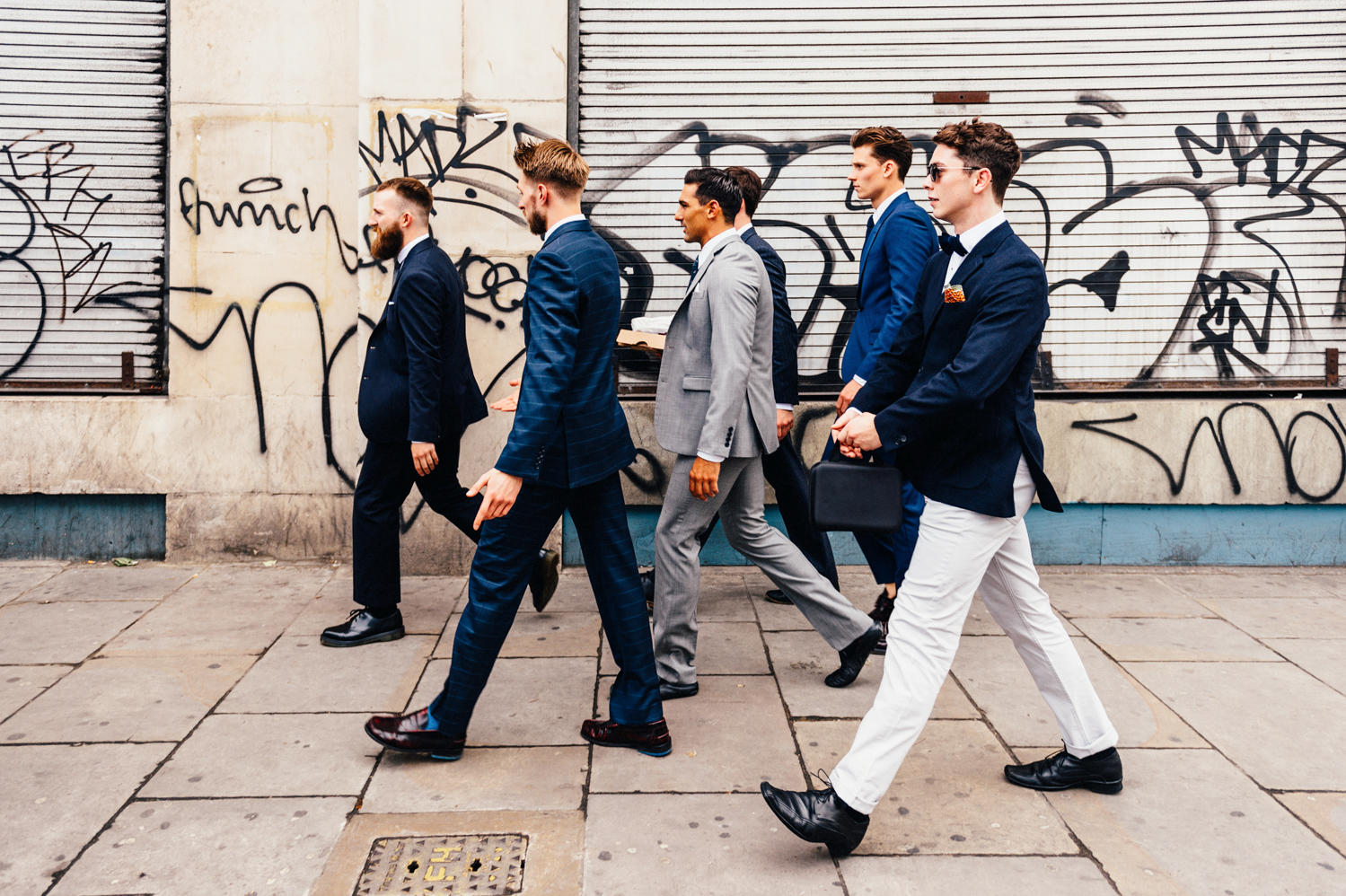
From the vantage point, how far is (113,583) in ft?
18.0

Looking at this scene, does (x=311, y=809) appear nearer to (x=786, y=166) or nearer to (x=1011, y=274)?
(x=1011, y=274)

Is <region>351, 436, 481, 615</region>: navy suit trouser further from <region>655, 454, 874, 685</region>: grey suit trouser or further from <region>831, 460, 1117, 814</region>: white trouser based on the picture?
<region>831, 460, 1117, 814</region>: white trouser

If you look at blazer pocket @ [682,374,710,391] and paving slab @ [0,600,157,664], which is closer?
blazer pocket @ [682,374,710,391]

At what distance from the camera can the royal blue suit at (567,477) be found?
127 inches

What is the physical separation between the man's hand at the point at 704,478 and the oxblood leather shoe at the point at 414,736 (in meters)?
1.16

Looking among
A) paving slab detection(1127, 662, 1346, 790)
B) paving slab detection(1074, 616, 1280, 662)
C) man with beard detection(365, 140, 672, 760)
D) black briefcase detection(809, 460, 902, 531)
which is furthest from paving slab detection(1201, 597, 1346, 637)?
man with beard detection(365, 140, 672, 760)

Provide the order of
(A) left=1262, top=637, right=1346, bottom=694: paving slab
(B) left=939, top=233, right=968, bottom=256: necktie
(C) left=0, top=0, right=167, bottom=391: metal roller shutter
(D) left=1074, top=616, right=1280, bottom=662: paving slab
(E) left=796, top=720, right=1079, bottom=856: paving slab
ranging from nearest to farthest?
1. (E) left=796, top=720, right=1079, bottom=856: paving slab
2. (B) left=939, top=233, right=968, bottom=256: necktie
3. (A) left=1262, top=637, right=1346, bottom=694: paving slab
4. (D) left=1074, top=616, right=1280, bottom=662: paving slab
5. (C) left=0, top=0, right=167, bottom=391: metal roller shutter

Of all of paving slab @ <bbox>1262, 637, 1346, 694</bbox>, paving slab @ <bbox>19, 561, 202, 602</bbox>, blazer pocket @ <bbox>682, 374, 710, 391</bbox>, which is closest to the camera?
blazer pocket @ <bbox>682, 374, 710, 391</bbox>

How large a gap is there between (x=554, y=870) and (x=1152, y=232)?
16.1 feet

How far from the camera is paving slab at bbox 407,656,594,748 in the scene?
3.67 meters

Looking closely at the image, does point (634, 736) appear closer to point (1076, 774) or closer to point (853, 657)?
point (853, 657)

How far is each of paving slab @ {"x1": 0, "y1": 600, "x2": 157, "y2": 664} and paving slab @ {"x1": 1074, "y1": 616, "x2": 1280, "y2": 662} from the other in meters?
4.33

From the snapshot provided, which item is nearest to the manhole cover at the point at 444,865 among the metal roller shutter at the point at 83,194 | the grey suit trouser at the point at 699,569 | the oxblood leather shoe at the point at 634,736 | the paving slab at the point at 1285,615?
the oxblood leather shoe at the point at 634,736

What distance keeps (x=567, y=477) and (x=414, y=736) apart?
37.9 inches
